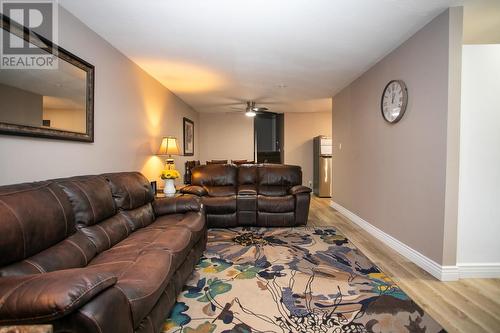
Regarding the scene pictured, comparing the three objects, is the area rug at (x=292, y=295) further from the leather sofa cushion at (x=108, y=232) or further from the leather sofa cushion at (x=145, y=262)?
the leather sofa cushion at (x=108, y=232)

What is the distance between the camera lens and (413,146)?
2635 mm

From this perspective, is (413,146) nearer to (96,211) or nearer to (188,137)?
(96,211)

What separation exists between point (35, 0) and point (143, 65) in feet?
5.03

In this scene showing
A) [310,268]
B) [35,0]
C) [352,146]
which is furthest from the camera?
[352,146]

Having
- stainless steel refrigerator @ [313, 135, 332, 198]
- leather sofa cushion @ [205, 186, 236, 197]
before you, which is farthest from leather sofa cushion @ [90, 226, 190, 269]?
stainless steel refrigerator @ [313, 135, 332, 198]

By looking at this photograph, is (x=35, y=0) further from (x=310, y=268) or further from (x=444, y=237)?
(x=444, y=237)

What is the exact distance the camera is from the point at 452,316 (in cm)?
173

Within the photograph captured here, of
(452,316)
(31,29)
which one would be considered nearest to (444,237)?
(452,316)

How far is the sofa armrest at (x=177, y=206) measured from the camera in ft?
8.96

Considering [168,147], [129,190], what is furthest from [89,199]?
[168,147]

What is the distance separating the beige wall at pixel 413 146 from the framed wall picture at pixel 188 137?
371 cm

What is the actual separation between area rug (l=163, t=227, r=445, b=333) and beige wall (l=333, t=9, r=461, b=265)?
644 millimetres

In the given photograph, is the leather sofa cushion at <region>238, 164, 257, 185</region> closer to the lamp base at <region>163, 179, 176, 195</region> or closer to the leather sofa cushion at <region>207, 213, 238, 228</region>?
the leather sofa cushion at <region>207, 213, 238, 228</region>

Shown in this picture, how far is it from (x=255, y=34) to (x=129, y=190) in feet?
6.70
